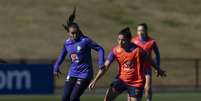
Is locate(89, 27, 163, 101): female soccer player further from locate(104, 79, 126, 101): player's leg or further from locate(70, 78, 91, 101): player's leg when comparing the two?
locate(70, 78, 91, 101): player's leg

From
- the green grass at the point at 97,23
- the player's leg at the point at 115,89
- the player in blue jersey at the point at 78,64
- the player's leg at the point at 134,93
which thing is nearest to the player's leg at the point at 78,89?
the player in blue jersey at the point at 78,64

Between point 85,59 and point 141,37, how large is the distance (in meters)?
3.02

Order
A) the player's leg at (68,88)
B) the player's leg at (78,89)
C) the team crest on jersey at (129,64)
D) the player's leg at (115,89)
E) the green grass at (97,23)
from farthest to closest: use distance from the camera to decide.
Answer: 1. the green grass at (97,23)
2. the player's leg at (68,88)
3. the player's leg at (78,89)
4. the player's leg at (115,89)
5. the team crest on jersey at (129,64)

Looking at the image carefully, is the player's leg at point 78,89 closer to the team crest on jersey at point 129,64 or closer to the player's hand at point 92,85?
the player's hand at point 92,85

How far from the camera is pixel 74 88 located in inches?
701

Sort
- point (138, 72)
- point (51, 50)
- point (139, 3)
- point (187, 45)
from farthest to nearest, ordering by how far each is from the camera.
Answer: point (139, 3)
point (187, 45)
point (51, 50)
point (138, 72)

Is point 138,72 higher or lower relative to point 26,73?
higher

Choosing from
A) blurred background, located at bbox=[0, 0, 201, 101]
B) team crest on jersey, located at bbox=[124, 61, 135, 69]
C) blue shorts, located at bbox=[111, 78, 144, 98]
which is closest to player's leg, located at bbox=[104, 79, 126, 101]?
blue shorts, located at bbox=[111, 78, 144, 98]

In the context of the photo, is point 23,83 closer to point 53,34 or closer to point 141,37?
point 141,37

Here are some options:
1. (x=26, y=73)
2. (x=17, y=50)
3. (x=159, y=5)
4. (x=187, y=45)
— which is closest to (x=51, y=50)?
(x=17, y=50)

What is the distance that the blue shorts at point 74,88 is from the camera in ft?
58.0

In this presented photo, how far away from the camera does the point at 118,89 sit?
56.1 ft

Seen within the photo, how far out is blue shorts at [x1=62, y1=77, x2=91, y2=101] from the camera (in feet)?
58.0

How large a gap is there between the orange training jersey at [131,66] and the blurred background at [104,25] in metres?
28.3
